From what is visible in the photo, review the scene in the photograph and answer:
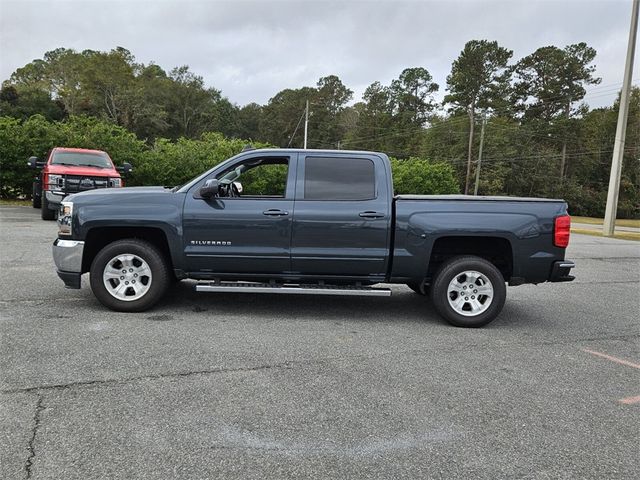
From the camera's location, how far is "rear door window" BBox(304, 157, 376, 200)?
5738 mm

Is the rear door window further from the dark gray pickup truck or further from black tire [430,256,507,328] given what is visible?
black tire [430,256,507,328]

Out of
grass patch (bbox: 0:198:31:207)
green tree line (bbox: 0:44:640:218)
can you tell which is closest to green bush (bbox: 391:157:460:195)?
grass patch (bbox: 0:198:31:207)

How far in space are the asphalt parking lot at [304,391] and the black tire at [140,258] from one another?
141 mm

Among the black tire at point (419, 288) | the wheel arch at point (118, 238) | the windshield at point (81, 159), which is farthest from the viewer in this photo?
the windshield at point (81, 159)

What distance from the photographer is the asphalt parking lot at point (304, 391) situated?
2846mm

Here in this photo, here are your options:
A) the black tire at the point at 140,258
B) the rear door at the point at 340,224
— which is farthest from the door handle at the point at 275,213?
the black tire at the point at 140,258

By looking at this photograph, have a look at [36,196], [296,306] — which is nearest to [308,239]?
[296,306]

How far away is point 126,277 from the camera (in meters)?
5.61

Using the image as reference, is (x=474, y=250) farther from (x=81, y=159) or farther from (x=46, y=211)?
(x=46, y=211)

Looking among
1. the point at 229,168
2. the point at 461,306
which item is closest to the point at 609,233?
the point at 461,306

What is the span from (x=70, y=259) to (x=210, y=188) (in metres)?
1.72

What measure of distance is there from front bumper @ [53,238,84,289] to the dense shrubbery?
13554 millimetres

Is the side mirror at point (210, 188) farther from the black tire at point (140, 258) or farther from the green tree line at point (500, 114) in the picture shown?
the green tree line at point (500, 114)

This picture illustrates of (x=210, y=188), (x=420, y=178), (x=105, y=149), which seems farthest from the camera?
(x=420, y=178)
